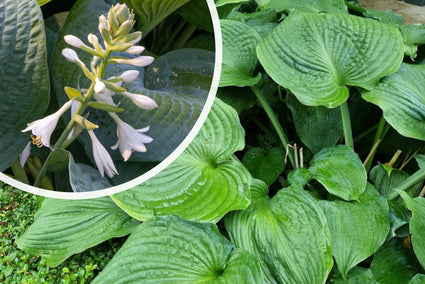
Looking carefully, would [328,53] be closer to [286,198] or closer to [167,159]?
[286,198]

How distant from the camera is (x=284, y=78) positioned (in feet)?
4.00

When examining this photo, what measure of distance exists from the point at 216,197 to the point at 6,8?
0.62m

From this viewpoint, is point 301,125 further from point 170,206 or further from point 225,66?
point 170,206

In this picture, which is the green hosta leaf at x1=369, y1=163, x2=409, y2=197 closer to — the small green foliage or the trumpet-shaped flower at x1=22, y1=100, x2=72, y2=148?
the small green foliage

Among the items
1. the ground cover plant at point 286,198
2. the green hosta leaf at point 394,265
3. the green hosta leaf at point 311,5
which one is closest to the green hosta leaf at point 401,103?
the ground cover plant at point 286,198

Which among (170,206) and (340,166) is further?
(340,166)

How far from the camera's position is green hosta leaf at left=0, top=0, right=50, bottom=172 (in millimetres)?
509

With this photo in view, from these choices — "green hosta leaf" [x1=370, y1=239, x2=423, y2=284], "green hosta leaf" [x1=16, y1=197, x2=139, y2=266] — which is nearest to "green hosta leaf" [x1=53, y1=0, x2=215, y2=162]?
"green hosta leaf" [x1=16, y1=197, x2=139, y2=266]

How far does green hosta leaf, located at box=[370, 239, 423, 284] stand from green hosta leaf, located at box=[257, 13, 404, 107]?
442 millimetres

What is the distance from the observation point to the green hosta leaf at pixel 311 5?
1.70 metres

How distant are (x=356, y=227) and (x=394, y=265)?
19cm

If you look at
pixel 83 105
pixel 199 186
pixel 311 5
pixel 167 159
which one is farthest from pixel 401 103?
pixel 83 105

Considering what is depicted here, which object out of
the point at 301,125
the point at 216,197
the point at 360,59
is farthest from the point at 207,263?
the point at 360,59

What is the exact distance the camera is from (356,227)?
3.48ft
